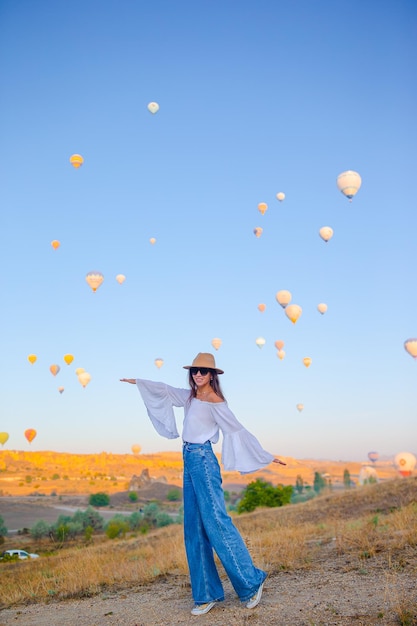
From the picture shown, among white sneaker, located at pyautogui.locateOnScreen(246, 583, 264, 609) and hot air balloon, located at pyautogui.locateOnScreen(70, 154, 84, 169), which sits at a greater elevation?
hot air balloon, located at pyautogui.locateOnScreen(70, 154, 84, 169)

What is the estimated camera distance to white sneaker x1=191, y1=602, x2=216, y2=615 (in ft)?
18.6

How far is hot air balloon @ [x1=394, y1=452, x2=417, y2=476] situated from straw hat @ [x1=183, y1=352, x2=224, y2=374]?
45680mm

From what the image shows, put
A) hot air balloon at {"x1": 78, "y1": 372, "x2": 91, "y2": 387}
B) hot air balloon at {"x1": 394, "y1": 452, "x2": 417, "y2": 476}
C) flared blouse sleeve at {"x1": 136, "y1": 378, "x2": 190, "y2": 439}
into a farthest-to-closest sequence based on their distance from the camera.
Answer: hot air balloon at {"x1": 394, "y1": 452, "x2": 417, "y2": 476} → hot air balloon at {"x1": 78, "y1": 372, "x2": 91, "y2": 387} → flared blouse sleeve at {"x1": 136, "y1": 378, "x2": 190, "y2": 439}

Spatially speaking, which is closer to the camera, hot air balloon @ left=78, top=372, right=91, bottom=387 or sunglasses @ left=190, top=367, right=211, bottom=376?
sunglasses @ left=190, top=367, right=211, bottom=376

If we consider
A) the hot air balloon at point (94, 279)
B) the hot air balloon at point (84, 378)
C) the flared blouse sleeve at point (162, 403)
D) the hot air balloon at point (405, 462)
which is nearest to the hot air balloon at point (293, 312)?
the hot air balloon at point (94, 279)

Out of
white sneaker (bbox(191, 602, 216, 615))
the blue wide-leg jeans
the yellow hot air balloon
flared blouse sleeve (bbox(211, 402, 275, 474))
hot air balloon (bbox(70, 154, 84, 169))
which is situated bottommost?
white sneaker (bbox(191, 602, 216, 615))

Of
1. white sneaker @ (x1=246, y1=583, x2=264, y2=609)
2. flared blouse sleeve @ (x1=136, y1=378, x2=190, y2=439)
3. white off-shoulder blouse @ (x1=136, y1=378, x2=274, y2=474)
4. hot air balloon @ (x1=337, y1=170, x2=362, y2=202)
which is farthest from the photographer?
hot air balloon @ (x1=337, y1=170, x2=362, y2=202)

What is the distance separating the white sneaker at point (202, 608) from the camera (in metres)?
5.66

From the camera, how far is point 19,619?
655 centimetres

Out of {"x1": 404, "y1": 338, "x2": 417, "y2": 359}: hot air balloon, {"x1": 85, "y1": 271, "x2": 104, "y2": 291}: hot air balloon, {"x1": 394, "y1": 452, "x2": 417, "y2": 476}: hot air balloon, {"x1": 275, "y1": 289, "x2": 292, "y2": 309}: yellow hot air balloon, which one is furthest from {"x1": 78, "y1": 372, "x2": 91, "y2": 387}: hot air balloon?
{"x1": 394, "y1": 452, "x2": 417, "y2": 476}: hot air balloon

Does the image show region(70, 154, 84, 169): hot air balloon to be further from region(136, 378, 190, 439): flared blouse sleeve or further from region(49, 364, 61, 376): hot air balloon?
region(136, 378, 190, 439): flared blouse sleeve

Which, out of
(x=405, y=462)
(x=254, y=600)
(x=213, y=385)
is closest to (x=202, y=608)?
(x=254, y=600)

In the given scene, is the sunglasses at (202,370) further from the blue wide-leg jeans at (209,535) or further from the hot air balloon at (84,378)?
the hot air balloon at (84,378)

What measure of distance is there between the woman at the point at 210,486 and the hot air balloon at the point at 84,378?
37015mm
